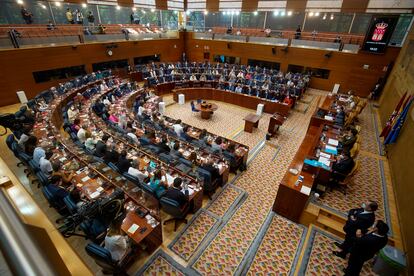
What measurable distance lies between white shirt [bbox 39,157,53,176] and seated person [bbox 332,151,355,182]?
844 cm

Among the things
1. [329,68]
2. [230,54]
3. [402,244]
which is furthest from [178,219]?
[230,54]

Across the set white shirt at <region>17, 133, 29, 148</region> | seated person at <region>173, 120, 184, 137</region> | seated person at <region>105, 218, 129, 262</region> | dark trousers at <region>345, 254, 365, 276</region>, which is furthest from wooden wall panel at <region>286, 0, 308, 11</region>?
seated person at <region>105, 218, 129, 262</region>

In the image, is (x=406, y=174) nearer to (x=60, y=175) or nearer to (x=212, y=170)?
(x=212, y=170)

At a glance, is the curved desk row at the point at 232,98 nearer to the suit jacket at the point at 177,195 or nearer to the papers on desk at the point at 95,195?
the suit jacket at the point at 177,195

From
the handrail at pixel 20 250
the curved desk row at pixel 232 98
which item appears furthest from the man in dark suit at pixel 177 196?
the curved desk row at pixel 232 98

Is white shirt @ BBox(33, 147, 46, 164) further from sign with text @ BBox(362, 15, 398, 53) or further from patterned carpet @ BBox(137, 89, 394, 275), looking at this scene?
sign with text @ BBox(362, 15, 398, 53)

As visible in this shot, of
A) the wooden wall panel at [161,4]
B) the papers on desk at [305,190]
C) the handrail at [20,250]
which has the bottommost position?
the papers on desk at [305,190]

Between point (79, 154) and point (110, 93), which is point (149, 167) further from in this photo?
point (110, 93)

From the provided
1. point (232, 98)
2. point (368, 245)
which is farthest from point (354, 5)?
point (368, 245)

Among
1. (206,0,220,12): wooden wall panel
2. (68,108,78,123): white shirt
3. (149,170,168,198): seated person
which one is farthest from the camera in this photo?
(206,0,220,12): wooden wall panel

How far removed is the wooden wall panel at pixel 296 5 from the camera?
55.9 ft

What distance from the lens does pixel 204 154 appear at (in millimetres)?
7836

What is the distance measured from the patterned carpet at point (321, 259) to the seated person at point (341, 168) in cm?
182

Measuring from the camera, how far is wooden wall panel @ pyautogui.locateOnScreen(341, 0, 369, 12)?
15186 mm
